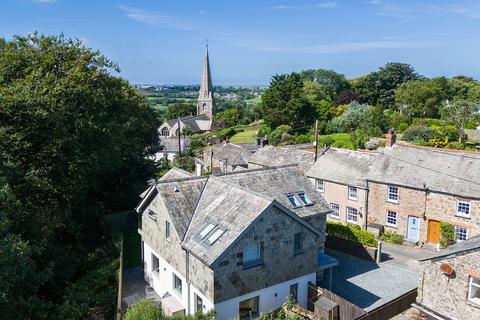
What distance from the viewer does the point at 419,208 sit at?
32.4 meters

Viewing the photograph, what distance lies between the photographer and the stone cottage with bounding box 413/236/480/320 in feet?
56.4

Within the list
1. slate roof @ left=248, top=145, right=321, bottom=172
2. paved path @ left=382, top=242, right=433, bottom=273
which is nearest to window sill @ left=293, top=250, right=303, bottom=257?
paved path @ left=382, top=242, right=433, bottom=273

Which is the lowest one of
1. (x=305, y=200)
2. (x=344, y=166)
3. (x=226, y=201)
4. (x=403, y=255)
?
(x=403, y=255)

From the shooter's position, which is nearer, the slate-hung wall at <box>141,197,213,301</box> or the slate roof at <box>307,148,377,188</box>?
the slate-hung wall at <box>141,197,213,301</box>

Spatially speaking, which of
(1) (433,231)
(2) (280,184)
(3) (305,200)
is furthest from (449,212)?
(2) (280,184)

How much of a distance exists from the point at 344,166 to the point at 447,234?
10.8 metres

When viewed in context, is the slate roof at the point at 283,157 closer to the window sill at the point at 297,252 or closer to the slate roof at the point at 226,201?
the slate roof at the point at 226,201

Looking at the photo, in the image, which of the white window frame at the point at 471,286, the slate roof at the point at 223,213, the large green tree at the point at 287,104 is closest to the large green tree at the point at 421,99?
the large green tree at the point at 287,104

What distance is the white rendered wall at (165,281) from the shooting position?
68.6ft

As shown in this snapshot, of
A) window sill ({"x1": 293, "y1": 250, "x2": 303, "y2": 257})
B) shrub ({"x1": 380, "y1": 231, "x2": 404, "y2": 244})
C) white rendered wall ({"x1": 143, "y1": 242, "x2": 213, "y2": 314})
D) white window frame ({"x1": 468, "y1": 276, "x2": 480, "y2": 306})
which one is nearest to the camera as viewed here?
white window frame ({"x1": 468, "y1": 276, "x2": 480, "y2": 306})

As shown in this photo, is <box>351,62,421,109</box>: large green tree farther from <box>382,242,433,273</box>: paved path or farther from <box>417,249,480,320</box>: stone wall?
<box>417,249,480,320</box>: stone wall

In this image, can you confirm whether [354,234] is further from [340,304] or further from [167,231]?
[167,231]

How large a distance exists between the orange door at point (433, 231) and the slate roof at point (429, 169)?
2.82 m

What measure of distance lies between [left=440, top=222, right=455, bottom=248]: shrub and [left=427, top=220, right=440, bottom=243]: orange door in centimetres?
67
